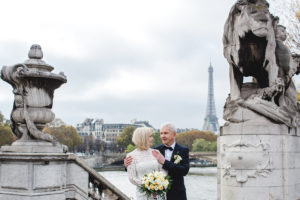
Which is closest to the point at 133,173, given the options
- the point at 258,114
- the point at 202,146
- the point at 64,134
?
the point at 258,114

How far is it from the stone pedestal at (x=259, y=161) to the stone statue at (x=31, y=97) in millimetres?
3128

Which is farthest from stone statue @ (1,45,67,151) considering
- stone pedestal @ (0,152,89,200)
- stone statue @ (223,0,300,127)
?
stone statue @ (223,0,300,127)

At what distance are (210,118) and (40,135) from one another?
621 ft

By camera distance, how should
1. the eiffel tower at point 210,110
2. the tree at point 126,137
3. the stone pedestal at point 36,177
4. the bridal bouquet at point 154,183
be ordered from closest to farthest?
the bridal bouquet at point 154,183 → the stone pedestal at point 36,177 → the tree at point 126,137 → the eiffel tower at point 210,110

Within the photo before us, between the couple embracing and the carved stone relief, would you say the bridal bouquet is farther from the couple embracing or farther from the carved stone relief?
the carved stone relief

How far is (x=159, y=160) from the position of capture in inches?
223

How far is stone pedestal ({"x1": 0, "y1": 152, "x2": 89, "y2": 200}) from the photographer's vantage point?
22.0 feet

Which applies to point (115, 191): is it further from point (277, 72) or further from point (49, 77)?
point (277, 72)

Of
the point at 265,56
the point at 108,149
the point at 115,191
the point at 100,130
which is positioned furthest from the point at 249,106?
the point at 100,130

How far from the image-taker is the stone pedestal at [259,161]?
7.41 metres

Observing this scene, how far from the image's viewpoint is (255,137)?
7516mm

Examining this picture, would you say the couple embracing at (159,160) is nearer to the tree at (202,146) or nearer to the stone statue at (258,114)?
the stone statue at (258,114)

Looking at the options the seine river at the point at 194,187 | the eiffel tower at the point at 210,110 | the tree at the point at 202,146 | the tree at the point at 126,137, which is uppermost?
the eiffel tower at the point at 210,110

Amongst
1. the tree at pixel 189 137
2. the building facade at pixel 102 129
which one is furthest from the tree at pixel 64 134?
the building facade at pixel 102 129
